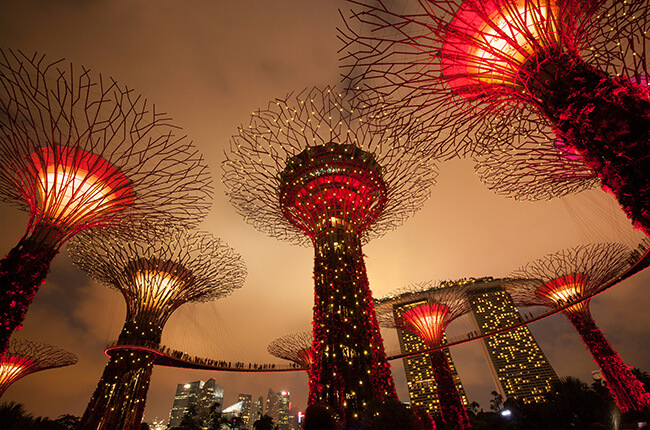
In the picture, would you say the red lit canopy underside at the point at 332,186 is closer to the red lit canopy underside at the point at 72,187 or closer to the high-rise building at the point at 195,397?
the red lit canopy underside at the point at 72,187

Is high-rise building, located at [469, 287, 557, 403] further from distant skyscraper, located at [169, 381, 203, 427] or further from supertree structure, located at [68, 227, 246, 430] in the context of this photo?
distant skyscraper, located at [169, 381, 203, 427]

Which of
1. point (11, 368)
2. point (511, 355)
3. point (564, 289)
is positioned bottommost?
point (11, 368)

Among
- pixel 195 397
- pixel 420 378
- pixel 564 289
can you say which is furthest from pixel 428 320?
pixel 195 397

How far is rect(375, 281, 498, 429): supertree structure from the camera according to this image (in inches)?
603

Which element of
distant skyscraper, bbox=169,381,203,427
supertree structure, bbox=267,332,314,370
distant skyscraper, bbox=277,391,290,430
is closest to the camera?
supertree structure, bbox=267,332,314,370

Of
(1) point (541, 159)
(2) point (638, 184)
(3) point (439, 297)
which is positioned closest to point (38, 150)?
(2) point (638, 184)

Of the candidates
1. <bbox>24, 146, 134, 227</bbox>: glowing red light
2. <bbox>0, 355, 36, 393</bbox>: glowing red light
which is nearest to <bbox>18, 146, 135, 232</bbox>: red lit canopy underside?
<bbox>24, 146, 134, 227</bbox>: glowing red light

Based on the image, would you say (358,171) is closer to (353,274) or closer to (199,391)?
(353,274)

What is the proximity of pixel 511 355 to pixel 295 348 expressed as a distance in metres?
93.1

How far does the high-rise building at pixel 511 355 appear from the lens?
84.0m

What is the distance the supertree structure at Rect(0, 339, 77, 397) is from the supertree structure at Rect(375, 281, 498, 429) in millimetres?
24039

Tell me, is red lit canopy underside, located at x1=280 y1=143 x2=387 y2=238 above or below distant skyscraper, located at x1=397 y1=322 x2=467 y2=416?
below

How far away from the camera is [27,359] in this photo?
2045 centimetres

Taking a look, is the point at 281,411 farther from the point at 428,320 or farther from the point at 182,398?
the point at 428,320
